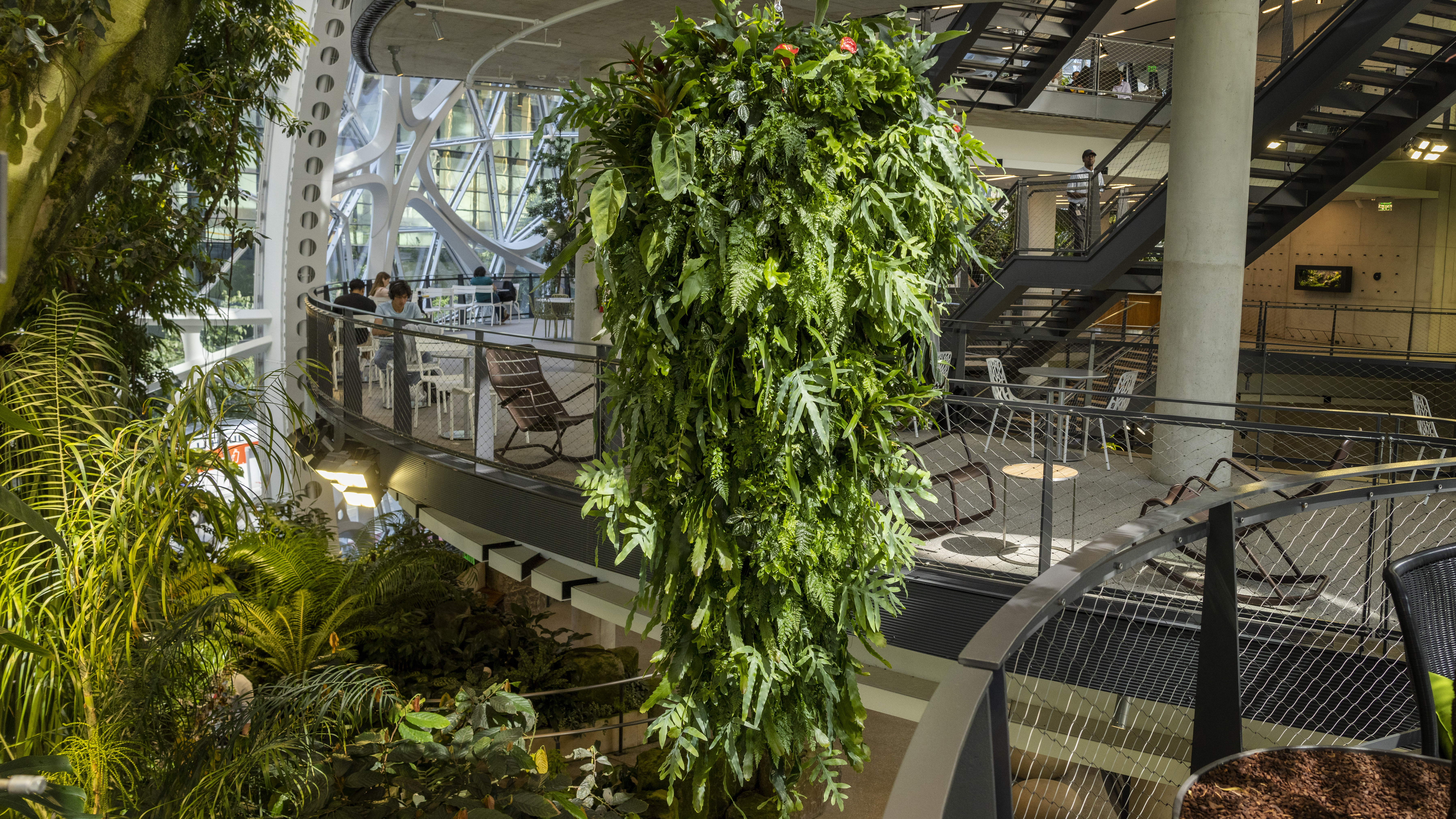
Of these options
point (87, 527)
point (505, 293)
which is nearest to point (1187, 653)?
point (87, 527)

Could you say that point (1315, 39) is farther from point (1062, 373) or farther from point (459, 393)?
point (459, 393)

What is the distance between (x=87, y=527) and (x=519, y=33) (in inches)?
263

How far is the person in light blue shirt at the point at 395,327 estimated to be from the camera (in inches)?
299

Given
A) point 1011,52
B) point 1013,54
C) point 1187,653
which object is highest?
point 1011,52

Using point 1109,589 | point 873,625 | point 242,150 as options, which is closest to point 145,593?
point 873,625

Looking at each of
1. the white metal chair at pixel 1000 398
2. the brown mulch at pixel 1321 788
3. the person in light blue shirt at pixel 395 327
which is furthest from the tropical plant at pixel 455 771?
the white metal chair at pixel 1000 398

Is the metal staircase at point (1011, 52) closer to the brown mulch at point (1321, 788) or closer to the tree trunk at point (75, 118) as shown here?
the tree trunk at point (75, 118)

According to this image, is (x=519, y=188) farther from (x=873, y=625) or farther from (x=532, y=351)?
(x=873, y=625)

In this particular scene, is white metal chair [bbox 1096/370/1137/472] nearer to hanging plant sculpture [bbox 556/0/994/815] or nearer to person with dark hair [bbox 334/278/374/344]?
hanging plant sculpture [bbox 556/0/994/815]

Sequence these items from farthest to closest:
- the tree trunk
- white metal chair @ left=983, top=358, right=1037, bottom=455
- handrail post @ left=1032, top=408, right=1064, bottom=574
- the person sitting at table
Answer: the person sitting at table, white metal chair @ left=983, top=358, right=1037, bottom=455, handrail post @ left=1032, top=408, right=1064, bottom=574, the tree trunk

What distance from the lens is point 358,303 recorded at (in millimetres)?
10148

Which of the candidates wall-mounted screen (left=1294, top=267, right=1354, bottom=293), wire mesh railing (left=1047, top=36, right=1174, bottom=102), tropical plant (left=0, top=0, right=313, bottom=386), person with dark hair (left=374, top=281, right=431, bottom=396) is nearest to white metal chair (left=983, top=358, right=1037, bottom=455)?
person with dark hair (left=374, top=281, right=431, bottom=396)

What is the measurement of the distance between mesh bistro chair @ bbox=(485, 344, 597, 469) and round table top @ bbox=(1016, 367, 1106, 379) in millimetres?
4781

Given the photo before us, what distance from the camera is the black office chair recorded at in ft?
6.59
